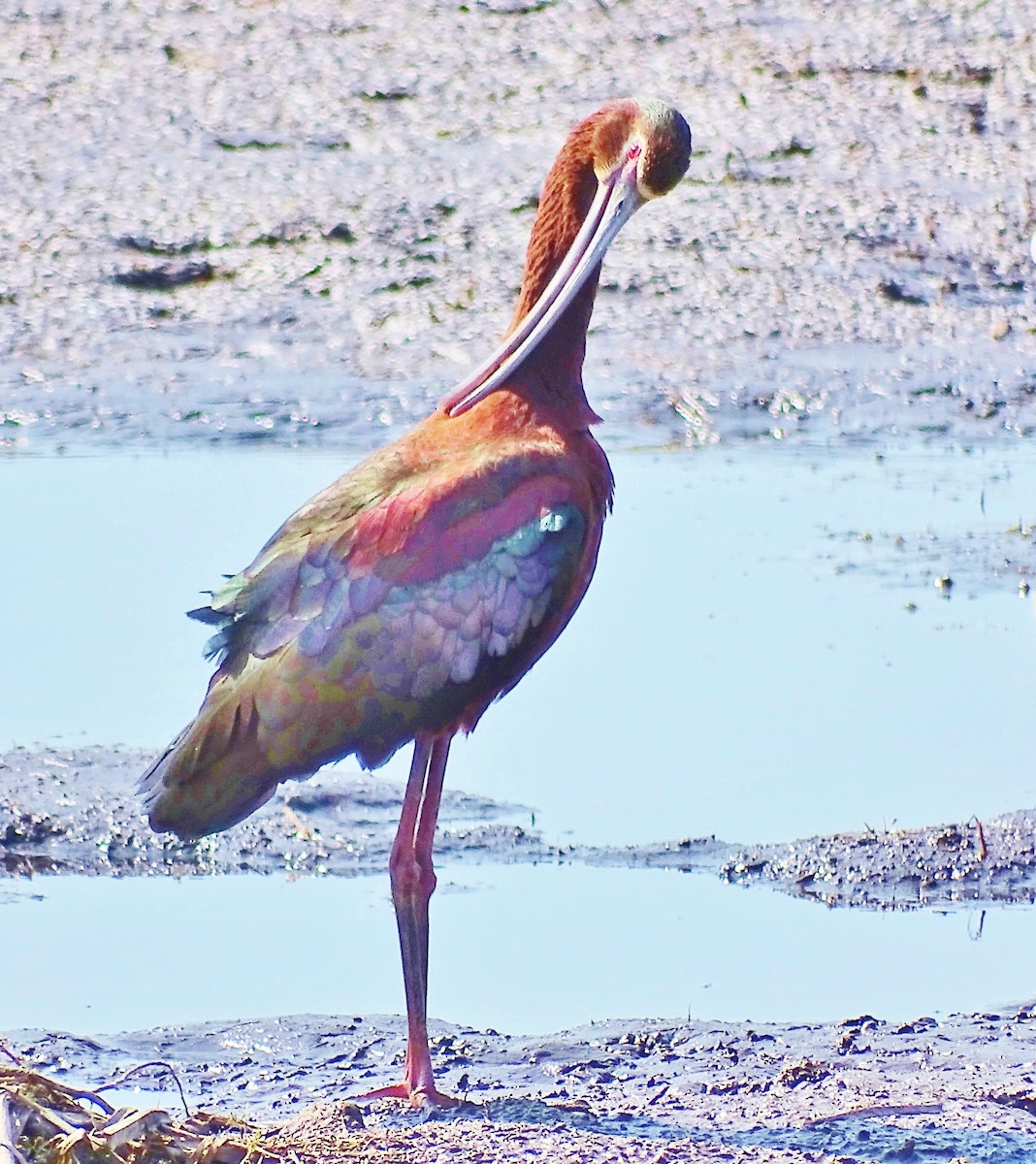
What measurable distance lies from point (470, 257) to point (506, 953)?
6.46 meters

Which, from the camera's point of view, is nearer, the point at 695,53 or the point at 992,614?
the point at 992,614

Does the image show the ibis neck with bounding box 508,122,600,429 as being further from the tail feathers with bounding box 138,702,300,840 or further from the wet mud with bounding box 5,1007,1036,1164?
the wet mud with bounding box 5,1007,1036,1164

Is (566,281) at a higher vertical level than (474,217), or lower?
higher

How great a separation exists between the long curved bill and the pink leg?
0.74m

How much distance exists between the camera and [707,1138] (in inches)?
200

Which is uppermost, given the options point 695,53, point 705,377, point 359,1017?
point 695,53

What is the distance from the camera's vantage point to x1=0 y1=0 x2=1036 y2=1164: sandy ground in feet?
22.6

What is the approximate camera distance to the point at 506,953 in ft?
20.8

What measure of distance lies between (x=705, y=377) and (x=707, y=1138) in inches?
262

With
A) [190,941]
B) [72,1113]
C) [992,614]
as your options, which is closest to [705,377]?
[992,614]

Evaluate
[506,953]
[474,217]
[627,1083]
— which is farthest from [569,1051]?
[474,217]

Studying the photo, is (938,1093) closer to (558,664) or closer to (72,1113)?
(72,1113)

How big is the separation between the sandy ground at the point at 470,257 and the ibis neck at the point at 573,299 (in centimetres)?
145

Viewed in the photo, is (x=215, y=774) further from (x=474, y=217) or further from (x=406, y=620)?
(x=474, y=217)
